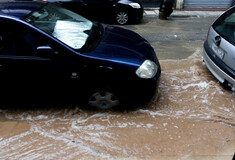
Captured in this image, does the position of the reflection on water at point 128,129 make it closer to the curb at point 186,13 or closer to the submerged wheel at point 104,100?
the submerged wheel at point 104,100

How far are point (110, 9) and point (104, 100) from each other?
254 inches

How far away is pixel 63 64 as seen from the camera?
3.58 metres

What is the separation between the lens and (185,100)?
4.46m

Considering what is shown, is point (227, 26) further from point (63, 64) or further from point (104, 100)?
→ point (63, 64)

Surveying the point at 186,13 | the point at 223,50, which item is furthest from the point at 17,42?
the point at 186,13

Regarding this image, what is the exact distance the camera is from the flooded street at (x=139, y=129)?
324 cm

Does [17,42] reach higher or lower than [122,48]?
higher

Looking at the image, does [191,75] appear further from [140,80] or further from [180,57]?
[140,80]

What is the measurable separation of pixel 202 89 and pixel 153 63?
4.86 feet

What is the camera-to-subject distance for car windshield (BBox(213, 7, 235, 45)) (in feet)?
14.2

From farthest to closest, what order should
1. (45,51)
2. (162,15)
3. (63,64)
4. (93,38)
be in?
1. (162,15)
2. (93,38)
3. (63,64)
4. (45,51)

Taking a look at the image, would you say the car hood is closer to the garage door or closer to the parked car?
the parked car

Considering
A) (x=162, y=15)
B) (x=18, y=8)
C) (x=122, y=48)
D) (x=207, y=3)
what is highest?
(x=18, y=8)

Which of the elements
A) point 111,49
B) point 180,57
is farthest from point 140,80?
point 180,57
